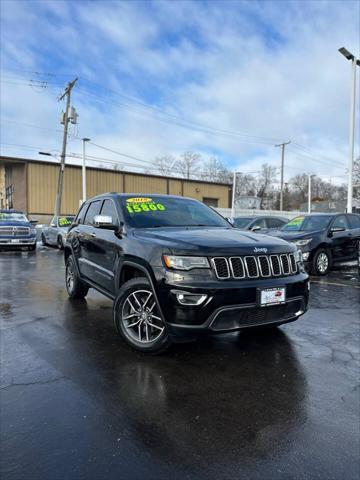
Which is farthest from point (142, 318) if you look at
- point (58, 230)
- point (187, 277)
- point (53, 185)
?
point (53, 185)

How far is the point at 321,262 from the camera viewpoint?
9.83m

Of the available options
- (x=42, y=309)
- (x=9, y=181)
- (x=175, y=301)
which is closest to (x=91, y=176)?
(x=9, y=181)

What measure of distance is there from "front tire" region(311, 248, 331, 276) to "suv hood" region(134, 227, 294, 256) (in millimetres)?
5866

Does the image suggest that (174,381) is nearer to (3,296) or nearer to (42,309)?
(42,309)

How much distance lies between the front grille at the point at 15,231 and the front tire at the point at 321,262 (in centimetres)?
1252

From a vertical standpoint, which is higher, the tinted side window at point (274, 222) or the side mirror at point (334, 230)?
the tinted side window at point (274, 222)

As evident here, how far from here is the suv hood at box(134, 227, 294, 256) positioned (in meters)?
3.62

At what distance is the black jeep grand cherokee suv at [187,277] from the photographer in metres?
3.47

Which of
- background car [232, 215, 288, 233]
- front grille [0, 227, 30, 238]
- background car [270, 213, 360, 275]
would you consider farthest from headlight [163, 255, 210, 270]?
front grille [0, 227, 30, 238]

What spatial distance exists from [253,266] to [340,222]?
789 centimetres

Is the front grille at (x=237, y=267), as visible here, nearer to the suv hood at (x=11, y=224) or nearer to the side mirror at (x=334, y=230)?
the side mirror at (x=334, y=230)

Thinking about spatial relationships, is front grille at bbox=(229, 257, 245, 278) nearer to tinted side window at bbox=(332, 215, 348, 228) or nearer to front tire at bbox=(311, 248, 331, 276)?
front tire at bbox=(311, 248, 331, 276)

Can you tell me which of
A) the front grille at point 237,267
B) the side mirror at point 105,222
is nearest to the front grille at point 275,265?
the front grille at point 237,267

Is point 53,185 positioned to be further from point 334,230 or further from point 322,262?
point 322,262
